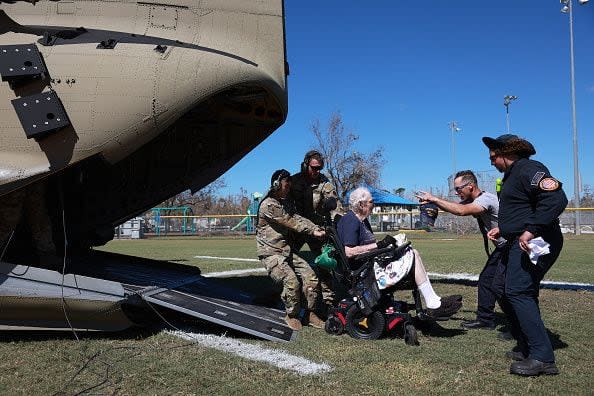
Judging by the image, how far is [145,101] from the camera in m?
5.29

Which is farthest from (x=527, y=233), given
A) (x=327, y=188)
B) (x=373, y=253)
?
(x=327, y=188)

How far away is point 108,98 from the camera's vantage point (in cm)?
526

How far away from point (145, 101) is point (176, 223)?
111 ft

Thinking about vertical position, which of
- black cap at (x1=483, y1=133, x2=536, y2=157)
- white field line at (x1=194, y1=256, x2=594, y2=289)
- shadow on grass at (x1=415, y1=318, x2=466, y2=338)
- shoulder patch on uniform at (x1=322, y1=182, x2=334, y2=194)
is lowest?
white field line at (x1=194, y1=256, x2=594, y2=289)

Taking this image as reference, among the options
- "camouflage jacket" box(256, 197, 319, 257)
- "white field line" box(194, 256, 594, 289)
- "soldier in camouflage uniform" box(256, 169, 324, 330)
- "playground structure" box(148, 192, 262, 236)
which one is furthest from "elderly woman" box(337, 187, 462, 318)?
"playground structure" box(148, 192, 262, 236)

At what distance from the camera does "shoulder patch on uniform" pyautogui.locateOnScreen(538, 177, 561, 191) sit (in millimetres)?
4086

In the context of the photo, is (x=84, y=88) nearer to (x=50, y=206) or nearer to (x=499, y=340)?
(x=50, y=206)

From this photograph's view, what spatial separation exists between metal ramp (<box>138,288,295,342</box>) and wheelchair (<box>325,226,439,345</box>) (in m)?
0.66

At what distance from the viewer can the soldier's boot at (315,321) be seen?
590 centimetres

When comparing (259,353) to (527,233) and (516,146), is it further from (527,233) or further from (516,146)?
(516,146)

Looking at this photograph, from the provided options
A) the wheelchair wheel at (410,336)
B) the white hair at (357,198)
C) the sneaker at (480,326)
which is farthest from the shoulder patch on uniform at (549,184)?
the sneaker at (480,326)

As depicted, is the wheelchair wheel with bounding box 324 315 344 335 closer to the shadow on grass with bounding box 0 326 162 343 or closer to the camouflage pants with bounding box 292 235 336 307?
the camouflage pants with bounding box 292 235 336 307

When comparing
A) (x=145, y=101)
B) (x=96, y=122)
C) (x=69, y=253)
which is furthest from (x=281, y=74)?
(x=69, y=253)

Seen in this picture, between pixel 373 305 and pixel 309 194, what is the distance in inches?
95.0
